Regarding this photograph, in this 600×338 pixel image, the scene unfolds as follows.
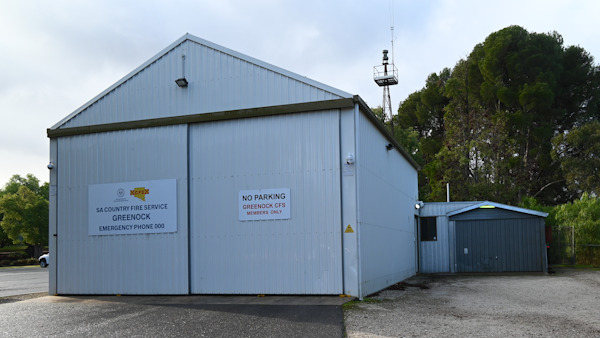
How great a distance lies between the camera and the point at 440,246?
20891 millimetres

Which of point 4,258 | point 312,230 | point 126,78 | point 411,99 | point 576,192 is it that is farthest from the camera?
point 411,99

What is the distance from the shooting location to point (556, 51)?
37406mm

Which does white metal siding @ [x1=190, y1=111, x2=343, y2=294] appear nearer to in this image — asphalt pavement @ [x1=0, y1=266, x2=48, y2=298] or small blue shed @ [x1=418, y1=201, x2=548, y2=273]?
asphalt pavement @ [x1=0, y1=266, x2=48, y2=298]

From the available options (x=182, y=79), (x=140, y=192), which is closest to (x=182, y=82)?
(x=182, y=79)

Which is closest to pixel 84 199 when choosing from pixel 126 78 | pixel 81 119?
pixel 81 119

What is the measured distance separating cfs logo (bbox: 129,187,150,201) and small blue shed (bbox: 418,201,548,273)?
470 inches

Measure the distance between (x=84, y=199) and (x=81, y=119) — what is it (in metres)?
2.10

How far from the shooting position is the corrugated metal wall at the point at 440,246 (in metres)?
20.8

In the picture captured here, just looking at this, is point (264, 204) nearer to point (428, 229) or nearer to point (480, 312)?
point (480, 312)

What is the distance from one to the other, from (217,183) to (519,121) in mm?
29323

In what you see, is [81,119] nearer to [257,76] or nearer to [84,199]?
[84,199]

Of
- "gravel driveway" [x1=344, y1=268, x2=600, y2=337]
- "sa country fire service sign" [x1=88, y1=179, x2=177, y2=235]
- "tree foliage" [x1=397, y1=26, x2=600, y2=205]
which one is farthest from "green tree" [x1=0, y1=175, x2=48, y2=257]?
"gravel driveway" [x1=344, y1=268, x2=600, y2=337]

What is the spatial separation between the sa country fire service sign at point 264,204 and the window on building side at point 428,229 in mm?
11016

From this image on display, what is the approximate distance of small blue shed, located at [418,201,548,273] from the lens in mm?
19438
